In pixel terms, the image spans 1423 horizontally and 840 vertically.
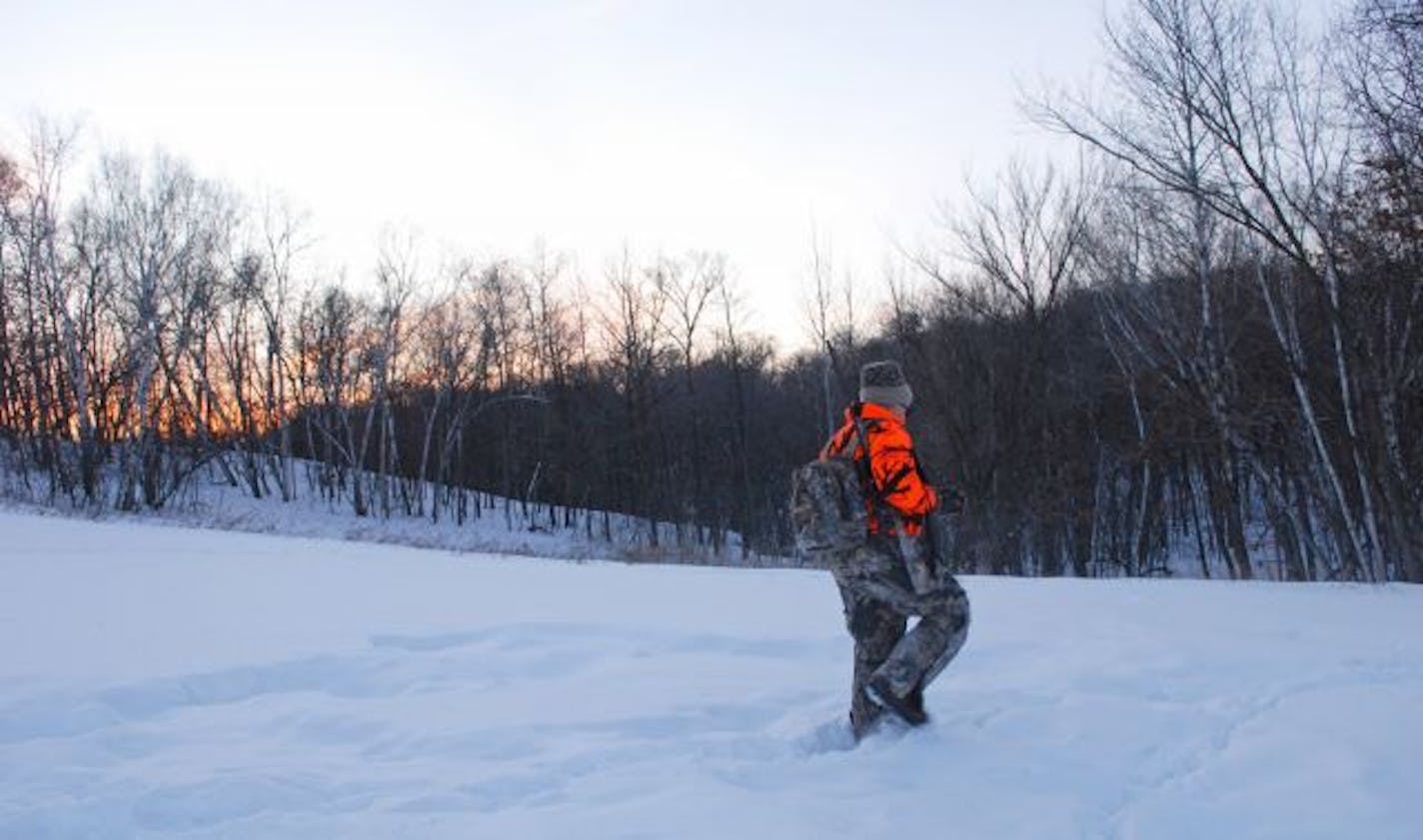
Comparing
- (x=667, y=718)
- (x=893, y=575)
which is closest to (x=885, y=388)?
(x=893, y=575)

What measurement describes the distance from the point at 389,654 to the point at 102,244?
35776 mm

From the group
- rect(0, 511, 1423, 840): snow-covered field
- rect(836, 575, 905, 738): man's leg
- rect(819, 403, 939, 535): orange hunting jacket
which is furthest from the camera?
rect(836, 575, 905, 738): man's leg

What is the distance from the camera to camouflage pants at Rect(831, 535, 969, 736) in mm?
4664

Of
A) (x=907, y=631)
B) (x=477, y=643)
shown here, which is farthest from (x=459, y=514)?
(x=907, y=631)

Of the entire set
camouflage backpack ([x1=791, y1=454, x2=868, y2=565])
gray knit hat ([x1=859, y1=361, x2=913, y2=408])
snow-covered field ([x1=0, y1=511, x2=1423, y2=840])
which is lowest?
snow-covered field ([x1=0, y1=511, x2=1423, y2=840])

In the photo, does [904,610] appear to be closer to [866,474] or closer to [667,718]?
[866,474]

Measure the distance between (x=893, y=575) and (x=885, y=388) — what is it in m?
0.89

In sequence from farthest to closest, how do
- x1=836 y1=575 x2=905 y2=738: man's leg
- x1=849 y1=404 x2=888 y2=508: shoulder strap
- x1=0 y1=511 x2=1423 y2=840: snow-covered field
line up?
x1=836 y1=575 x2=905 y2=738: man's leg, x1=849 y1=404 x2=888 y2=508: shoulder strap, x1=0 y1=511 x2=1423 y2=840: snow-covered field

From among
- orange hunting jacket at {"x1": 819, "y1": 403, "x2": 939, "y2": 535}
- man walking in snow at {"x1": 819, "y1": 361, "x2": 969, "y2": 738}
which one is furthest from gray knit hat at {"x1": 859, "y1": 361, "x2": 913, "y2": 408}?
orange hunting jacket at {"x1": 819, "y1": 403, "x2": 939, "y2": 535}

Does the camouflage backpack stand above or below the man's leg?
above

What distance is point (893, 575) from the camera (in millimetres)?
4730

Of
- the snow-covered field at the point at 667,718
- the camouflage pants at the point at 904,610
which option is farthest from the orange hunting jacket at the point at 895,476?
the snow-covered field at the point at 667,718

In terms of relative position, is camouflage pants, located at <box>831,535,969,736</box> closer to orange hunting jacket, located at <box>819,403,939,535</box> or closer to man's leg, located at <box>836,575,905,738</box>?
man's leg, located at <box>836,575,905,738</box>

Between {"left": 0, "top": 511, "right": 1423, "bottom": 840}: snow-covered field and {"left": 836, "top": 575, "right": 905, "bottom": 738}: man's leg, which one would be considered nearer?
{"left": 0, "top": 511, "right": 1423, "bottom": 840}: snow-covered field
